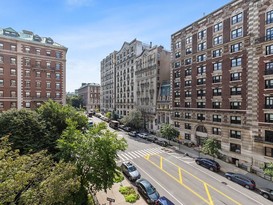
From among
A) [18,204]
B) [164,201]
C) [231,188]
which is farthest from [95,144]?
[231,188]

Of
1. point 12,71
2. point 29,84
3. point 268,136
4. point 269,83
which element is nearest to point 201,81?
point 269,83

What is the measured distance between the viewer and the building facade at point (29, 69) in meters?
43.4

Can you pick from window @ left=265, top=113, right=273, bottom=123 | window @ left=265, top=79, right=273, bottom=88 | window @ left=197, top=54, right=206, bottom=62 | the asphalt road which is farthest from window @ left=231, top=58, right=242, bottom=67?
the asphalt road

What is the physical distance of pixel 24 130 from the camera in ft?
69.9

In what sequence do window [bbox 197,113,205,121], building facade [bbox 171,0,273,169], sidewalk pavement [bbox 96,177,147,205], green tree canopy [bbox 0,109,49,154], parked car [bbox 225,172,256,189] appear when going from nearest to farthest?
sidewalk pavement [bbox 96,177,147,205], green tree canopy [bbox 0,109,49,154], parked car [bbox 225,172,256,189], building facade [bbox 171,0,273,169], window [bbox 197,113,205,121]

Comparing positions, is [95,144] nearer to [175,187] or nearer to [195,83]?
[175,187]

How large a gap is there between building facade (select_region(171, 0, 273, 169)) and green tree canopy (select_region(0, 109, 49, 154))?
33.6m

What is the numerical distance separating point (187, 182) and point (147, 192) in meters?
8.02

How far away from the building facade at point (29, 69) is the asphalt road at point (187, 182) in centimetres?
2991

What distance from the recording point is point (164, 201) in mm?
17969

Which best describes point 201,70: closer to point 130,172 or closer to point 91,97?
point 130,172

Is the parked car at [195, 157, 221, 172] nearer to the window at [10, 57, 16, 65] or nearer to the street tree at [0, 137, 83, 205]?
the street tree at [0, 137, 83, 205]

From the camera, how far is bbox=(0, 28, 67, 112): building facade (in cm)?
4341

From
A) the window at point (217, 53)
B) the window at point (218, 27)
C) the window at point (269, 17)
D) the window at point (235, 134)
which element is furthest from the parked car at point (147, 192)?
the window at point (218, 27)
